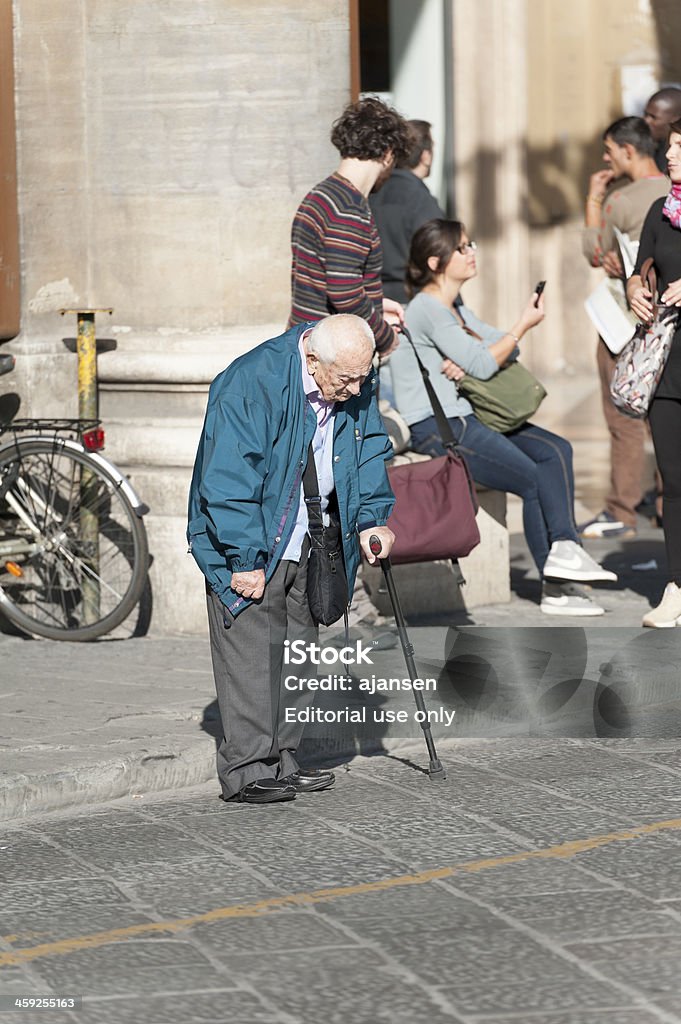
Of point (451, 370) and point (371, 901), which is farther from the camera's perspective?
point (451, 370)

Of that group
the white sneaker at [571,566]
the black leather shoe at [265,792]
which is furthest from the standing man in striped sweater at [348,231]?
the black leather shoe at [265,792]

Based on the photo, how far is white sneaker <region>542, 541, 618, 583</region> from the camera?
8328 mm

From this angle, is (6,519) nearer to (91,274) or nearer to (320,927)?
(91,274)

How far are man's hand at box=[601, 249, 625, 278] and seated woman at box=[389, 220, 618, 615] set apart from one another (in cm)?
158

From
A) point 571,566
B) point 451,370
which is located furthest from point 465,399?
point 571,566

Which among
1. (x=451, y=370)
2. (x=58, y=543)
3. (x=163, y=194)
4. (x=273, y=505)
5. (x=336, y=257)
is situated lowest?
(x=58, y=543)

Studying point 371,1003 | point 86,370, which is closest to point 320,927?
point 371,1003

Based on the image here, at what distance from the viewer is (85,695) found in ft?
23.1

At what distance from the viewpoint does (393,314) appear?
8.09m

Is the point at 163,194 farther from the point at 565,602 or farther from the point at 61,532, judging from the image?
the point at 565,602

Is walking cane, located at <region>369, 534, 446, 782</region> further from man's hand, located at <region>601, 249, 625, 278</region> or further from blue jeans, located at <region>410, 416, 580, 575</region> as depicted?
man's hand, located at <region>601, 249, 625, 278</region>

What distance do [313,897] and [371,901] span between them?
6.2 inches

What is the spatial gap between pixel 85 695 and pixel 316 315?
1.79 meters

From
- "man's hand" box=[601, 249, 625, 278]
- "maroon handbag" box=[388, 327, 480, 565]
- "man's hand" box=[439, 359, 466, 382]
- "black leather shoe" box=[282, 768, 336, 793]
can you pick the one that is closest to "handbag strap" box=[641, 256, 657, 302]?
"man's hand" box=[439, 359, 466, 382]
